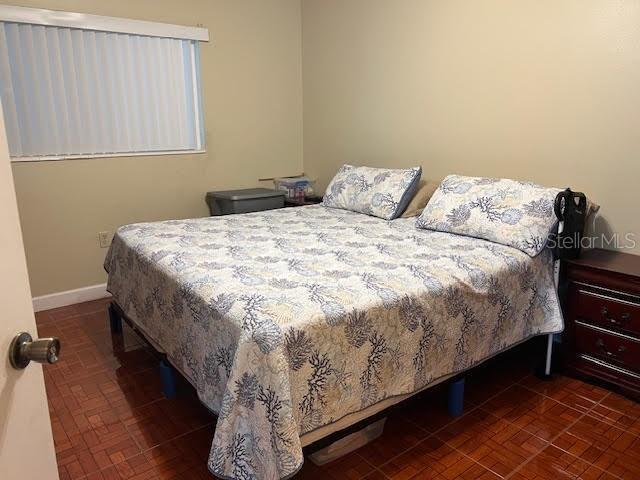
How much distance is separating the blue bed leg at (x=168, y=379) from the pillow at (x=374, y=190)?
63.6 inches

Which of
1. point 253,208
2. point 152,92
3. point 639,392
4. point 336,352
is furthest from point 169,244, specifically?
point 639,392

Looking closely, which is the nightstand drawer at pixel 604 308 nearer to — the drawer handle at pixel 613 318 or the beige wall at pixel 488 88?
the drawer handle at pixel 613 318

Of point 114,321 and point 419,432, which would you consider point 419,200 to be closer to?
point 419,432

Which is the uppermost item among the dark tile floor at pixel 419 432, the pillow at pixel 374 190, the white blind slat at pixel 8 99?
the white blind slat at pixel 8 99

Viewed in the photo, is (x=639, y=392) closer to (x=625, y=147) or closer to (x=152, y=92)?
(x=625, y=147)

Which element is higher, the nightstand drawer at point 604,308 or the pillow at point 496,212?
the pillow at point 496,212

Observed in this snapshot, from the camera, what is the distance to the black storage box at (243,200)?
3.83 m

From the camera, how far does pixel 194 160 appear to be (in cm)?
396

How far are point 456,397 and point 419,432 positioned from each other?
24cm

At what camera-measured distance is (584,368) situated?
2.44 m

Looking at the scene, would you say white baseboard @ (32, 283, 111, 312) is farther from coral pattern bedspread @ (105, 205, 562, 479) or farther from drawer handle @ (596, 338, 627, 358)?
drawer handle @ (596, 338, 627, 358)

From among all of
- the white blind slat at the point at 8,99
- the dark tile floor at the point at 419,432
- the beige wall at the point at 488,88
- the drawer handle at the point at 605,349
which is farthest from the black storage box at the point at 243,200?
the drawer handle at the point at 605,349

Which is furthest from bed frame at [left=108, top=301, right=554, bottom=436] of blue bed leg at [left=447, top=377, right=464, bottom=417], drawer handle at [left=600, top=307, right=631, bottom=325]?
drawer handle at [left=600, top=307, right=631, bottom=325]

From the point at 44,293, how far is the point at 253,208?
163cm
